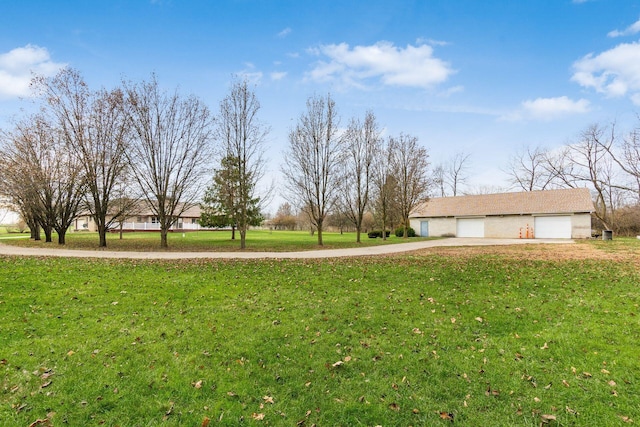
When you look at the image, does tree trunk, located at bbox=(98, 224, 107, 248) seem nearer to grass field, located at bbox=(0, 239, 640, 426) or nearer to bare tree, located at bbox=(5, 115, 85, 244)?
bare tree, located at bbox=(5, 115, 85, 244)

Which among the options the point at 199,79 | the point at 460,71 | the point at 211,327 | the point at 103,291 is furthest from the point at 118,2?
the point at 460,71

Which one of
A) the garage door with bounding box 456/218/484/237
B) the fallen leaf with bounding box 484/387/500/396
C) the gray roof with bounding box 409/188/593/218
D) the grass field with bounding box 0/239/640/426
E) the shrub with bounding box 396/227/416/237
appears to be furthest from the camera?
the shrub with bounding box 396/227/416/237

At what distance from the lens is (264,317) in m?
6.33

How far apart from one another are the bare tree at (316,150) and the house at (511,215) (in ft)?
60.6

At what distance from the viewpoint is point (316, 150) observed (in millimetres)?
21062

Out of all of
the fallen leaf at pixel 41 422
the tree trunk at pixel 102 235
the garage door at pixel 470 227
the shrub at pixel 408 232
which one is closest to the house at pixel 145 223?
the tree trunk at pixel 102 235

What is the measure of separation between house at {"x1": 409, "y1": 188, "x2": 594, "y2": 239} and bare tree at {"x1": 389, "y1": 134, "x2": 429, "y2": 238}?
3857 millimetres

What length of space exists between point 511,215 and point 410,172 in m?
10.3

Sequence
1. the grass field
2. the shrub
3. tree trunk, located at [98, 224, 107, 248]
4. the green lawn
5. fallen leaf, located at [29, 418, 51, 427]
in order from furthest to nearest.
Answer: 1. the shrub
2. tree trunk, located at [98, 224, 107, 248]
3. the green lawn
4. the grass field
5. fallen leaf, located at [29, 418, 51, 427]

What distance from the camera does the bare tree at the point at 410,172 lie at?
3284 cm

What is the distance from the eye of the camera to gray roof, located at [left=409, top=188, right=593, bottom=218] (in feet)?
91.4

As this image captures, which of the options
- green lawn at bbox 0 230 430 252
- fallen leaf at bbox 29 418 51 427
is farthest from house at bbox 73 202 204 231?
fallen leaf at bbox 29 418 51 427

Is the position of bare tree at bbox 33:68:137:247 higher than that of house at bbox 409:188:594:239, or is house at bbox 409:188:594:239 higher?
bare tree at bbox 33:68:137:247

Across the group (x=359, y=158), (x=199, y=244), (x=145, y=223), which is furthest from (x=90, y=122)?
(x=145, y=223)
